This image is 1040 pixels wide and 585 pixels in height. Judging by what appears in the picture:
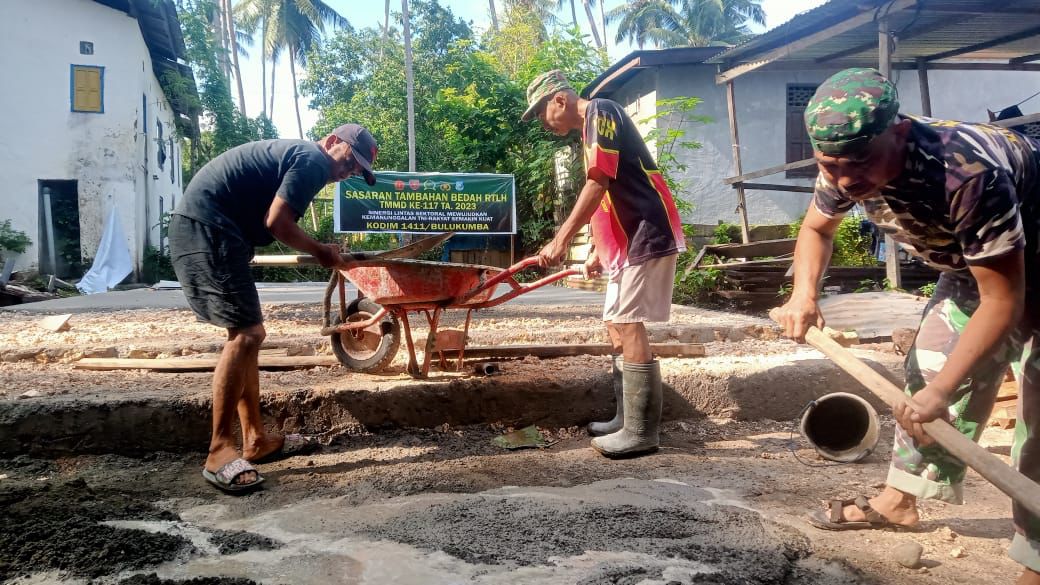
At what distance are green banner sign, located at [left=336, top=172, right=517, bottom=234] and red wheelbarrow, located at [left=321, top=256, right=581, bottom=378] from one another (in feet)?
29.8

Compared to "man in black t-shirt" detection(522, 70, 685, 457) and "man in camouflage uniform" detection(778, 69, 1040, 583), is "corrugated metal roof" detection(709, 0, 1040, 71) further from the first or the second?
"man in camouflage uniform" detection(778, 69, 1040, 583)

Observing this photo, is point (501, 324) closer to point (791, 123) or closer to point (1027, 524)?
point (1027, 524)

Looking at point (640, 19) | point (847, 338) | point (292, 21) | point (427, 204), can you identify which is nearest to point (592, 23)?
point (640, 19)

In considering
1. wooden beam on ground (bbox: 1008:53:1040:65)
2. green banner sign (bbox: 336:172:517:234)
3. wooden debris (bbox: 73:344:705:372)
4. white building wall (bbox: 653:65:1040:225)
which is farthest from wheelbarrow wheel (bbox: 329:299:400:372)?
wooden beam on ground (bbox: 1008:53:1040:65)

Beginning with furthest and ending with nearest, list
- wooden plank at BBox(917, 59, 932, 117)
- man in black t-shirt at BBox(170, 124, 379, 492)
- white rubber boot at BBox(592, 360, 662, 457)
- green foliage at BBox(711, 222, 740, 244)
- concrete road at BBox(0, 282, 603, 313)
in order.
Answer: green foliage at BBox(711, 222, 740, 244) → wooden plank at BBox(917, 59, 932, 117) → concrete road at BBox(0, 282, 603, 313) → white rubber boot at BBox(592, 360, 662, 457) → man in black t-shirt at BBox(170, 124, 379, 492)

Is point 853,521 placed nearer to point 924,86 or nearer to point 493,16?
point 924,86

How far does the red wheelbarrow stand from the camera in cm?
385

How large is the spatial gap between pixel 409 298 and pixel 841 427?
2411 mm

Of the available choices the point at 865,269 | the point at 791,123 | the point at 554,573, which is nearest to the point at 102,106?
the point at 791,123

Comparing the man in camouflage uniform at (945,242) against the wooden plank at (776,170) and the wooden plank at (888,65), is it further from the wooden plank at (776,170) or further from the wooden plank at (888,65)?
the wooden plank at (776,170)

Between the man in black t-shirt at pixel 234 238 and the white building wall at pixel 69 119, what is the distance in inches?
545

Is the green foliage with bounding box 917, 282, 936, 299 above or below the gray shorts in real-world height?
below

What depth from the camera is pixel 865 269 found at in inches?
321

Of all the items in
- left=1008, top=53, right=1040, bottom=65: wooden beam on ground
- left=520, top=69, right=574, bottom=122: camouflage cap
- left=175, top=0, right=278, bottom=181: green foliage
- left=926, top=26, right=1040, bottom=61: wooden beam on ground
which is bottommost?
left=520, top=69, right=574, bottom=122: camouflage cap
